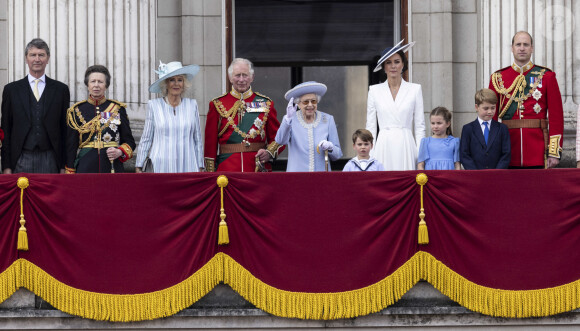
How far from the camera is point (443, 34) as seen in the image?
44.7ft

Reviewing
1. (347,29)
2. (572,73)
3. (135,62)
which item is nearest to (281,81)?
(347,29)

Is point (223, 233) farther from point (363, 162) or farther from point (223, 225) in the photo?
point (363, 162)

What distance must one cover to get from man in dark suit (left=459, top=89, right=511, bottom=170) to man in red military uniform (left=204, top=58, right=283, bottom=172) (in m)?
1.65

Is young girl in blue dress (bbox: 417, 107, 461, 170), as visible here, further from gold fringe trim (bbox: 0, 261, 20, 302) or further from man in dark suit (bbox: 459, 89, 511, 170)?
gold fringe trim (bbox: 0, 261, 20, 302)

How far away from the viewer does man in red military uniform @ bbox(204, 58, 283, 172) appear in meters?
11.3

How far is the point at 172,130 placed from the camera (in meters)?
11.2

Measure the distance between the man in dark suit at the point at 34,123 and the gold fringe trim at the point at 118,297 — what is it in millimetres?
1451

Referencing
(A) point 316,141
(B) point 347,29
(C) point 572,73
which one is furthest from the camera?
(B) point 347,29

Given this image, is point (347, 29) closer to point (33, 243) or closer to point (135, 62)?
point (135, 62)

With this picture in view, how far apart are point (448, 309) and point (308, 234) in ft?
4.06

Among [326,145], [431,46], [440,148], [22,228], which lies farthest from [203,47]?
[22,228]

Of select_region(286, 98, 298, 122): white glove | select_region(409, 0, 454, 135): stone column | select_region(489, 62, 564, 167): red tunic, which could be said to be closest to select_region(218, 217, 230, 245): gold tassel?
select_region(286, 98, 298, 122): white glove

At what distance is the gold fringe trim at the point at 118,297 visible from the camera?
10047mm

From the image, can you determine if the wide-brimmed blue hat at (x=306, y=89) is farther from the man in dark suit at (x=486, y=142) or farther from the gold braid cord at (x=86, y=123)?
Result: the gold braid cord at (x=86, y=123)
